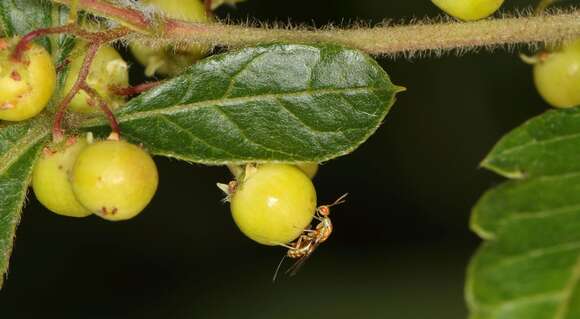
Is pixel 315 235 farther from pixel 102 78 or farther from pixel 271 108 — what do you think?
pixel 102 78

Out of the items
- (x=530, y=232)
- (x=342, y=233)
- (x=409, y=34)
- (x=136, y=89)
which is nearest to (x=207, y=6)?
(x=136, y=89)

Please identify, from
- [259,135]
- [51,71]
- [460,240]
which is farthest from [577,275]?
[460,240]

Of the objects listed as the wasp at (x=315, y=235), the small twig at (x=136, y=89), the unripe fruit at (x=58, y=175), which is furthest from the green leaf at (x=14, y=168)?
the wasp at (x=315, y=235)

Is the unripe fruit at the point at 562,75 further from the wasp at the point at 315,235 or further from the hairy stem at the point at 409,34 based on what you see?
the wasp at the point at 315,235

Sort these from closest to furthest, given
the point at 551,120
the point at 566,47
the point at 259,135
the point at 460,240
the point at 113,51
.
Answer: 1. the point at 551,120
2. the point at 259,135
3. the point at 113,51
4. the point at 566,47
5. the point at 460,240

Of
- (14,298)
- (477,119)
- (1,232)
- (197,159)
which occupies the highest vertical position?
(197,159)

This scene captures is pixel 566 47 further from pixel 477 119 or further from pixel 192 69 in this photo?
pixel 477 119
